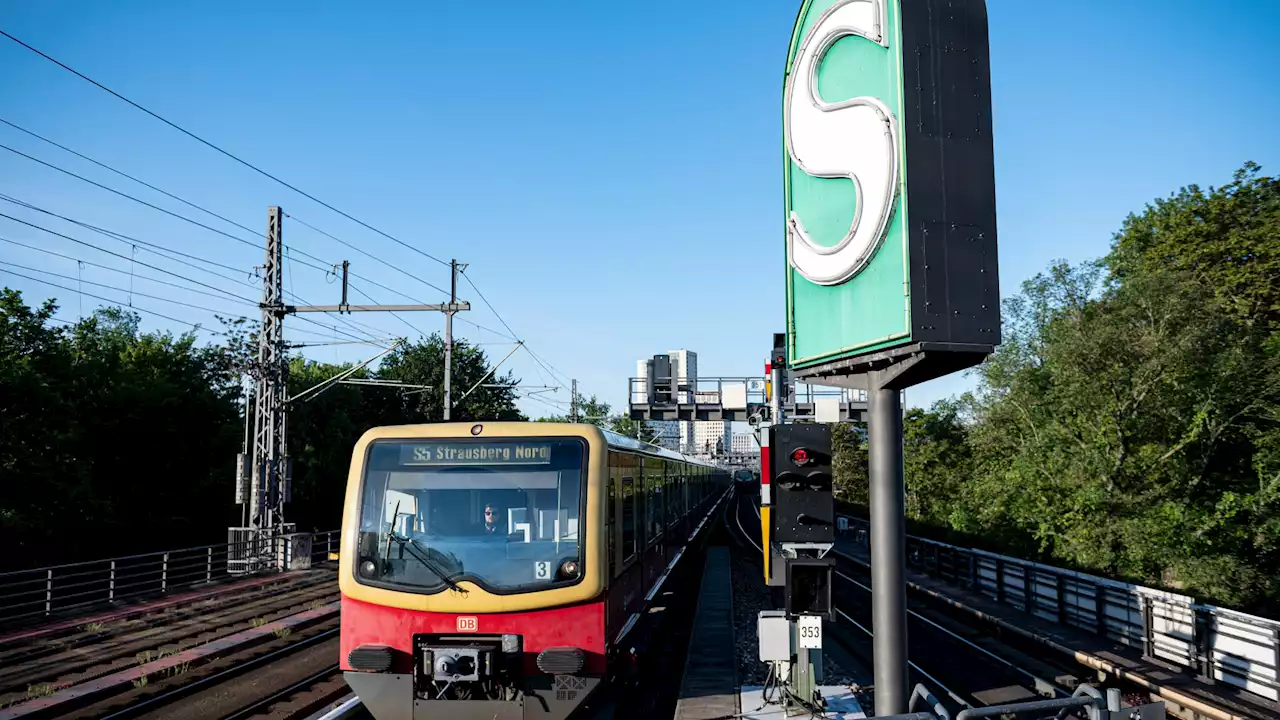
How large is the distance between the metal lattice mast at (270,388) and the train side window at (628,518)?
16.9 metres

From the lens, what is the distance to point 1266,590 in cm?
2097

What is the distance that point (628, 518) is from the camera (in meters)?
11.0

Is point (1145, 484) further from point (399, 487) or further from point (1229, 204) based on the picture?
point (399, 487)

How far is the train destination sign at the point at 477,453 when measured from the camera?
9.00 m

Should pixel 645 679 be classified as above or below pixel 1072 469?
below

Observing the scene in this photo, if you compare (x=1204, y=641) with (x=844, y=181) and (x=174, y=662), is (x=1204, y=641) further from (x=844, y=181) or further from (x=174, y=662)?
(x=174, y=662)

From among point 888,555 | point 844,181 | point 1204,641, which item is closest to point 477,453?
point 888,555

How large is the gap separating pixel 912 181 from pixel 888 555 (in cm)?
299

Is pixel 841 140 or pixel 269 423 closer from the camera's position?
pixel 841 140

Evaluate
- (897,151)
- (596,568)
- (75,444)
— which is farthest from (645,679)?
(75,444)

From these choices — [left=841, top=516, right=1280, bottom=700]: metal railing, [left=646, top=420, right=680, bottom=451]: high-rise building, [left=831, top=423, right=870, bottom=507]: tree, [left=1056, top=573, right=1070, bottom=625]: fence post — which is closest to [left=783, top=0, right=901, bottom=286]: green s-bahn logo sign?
[left=841, top=516, right=1280, bottom=700]: metal railing

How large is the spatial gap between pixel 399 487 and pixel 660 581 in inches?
307

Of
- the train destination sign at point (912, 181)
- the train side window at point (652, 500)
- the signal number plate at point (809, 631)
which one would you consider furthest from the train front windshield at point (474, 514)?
the train side window at point (652, 500)

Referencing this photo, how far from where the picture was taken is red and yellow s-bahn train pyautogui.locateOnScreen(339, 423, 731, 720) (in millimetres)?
8508
